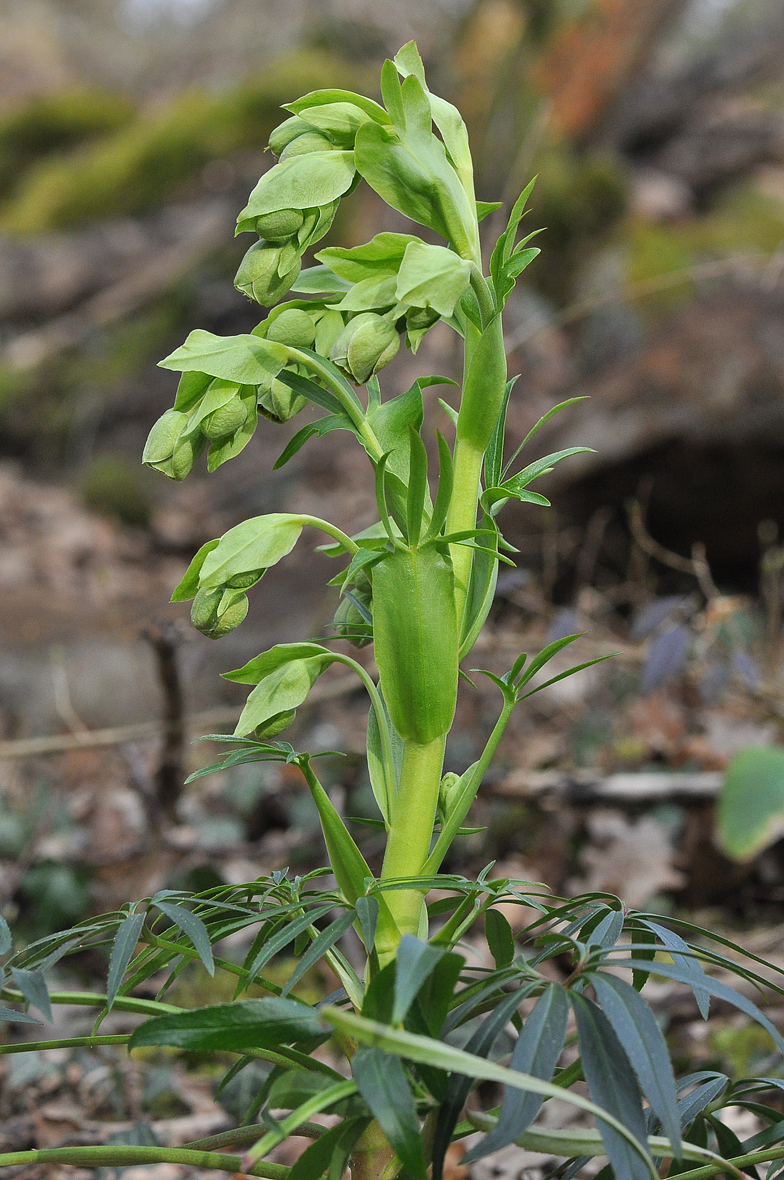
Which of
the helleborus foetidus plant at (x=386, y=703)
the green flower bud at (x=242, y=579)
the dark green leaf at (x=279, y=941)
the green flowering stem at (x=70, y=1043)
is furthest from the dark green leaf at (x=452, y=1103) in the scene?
the green flower bud at (x=242, y=579)

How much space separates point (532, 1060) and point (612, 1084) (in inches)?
1.7

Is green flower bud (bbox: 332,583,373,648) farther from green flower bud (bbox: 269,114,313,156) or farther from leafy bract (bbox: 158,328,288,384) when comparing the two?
green flower bud (bbox: 269,114,313,156)

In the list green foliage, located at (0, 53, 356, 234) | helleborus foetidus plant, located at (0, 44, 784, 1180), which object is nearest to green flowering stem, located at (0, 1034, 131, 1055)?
helleborus foetidus plant, located at (0, 44, 784, 1180)

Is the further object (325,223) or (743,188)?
(743,188)

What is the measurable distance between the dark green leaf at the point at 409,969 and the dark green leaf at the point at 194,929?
115mm

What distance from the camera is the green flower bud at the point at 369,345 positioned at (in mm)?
593

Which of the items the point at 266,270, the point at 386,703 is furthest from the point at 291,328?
the point at 386,703

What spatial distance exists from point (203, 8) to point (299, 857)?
10.4 m

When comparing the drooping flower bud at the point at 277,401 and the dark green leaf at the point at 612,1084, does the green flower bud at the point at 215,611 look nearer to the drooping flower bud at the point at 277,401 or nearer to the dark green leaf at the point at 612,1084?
the drooping flower bud at the point at 277,401

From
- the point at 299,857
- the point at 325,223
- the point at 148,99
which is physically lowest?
the point at 299,857

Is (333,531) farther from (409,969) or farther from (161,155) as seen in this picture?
(161,155)

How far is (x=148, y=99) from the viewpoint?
807cm

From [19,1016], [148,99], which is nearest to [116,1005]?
[19,1016]

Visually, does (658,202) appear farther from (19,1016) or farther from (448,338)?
(19,1016)
